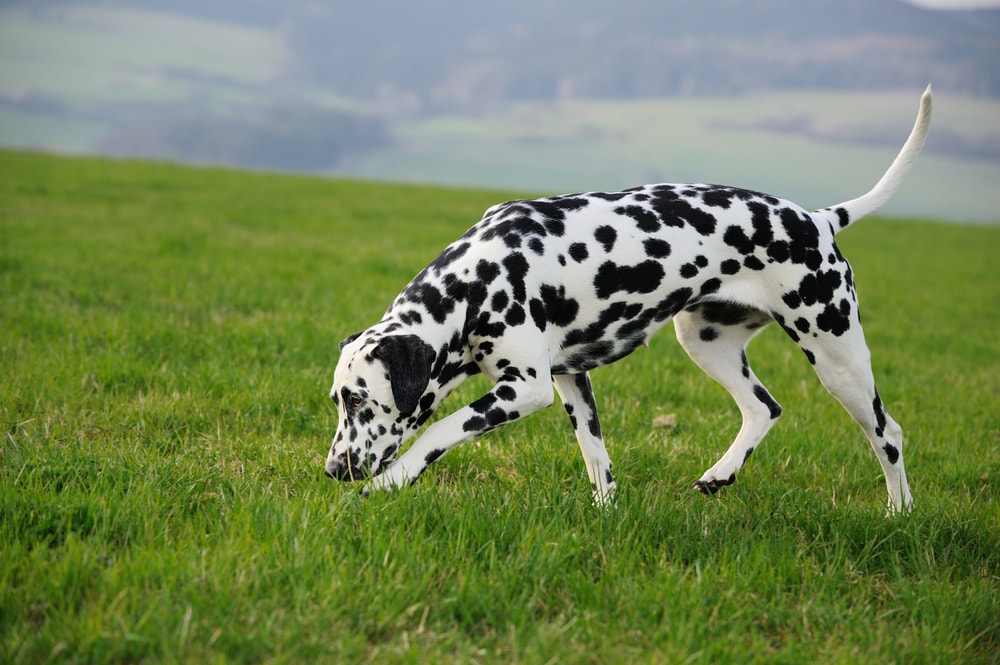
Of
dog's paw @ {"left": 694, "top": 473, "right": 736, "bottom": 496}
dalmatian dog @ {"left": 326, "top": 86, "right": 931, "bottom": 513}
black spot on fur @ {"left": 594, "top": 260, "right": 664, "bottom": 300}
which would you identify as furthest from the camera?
dog's paw @ {"left": 694, "top": 473, "right": 736, "bottom": 496}

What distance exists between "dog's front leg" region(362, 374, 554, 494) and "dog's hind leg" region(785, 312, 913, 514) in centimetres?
166

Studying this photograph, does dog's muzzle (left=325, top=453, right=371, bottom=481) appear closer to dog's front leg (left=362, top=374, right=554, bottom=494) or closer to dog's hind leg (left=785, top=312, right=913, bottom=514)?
dog's front leg (left=362, top=374, right=554, bottom=494)

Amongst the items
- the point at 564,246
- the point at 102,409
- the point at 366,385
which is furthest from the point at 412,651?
the point at 102,409

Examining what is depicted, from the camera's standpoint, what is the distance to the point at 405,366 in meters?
4.44

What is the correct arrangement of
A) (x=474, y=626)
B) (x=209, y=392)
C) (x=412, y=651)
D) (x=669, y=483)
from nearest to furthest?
(x=412, y=651) → (x=474, y=626) → (x=669, y=483) → (x=209, y=392)

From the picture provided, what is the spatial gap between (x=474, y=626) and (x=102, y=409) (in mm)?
3635

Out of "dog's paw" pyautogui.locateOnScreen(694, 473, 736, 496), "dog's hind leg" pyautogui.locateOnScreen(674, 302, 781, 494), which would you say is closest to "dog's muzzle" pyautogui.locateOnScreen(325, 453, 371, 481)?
"dog's paw" pyautogui.locateOnScreen(694, 473, 736, 496)

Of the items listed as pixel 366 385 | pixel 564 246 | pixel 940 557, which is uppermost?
pixel 564 246

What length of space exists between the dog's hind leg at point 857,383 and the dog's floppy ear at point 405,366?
2.15 meters

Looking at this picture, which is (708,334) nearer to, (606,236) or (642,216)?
(642,216)

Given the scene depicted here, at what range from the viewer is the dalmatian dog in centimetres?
453

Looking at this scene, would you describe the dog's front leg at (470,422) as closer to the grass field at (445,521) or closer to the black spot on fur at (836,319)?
the grass field at (445,521)

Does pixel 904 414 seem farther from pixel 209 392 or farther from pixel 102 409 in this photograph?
pixel 102 409

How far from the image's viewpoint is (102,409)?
6102 mm
